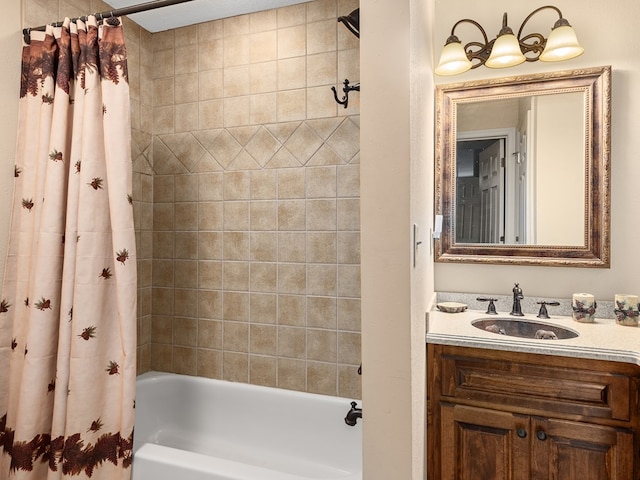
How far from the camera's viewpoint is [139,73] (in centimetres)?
246

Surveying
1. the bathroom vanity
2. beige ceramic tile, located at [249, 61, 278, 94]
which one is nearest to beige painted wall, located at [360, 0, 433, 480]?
the bathroom vanity

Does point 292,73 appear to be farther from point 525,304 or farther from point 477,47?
point 525,304

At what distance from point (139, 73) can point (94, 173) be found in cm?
122

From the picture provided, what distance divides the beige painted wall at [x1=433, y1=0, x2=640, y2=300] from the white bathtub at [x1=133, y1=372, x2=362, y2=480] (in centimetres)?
117

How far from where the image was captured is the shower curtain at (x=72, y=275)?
1.50 m

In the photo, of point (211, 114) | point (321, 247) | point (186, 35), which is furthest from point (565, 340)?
point (186, 35)

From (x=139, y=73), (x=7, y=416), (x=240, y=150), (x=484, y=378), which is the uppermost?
(x=139, y=73)

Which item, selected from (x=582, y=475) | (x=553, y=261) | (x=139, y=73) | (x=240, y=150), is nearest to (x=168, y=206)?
(x=240, y=150)

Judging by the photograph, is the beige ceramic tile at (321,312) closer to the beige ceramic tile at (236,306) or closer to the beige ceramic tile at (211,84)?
the beige ceramic tile at (236,306)

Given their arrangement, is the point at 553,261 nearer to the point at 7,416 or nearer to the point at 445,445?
the point at 445,445

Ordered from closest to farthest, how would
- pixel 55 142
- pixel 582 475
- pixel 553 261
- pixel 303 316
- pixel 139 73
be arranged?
pixel 582 475
pixel 55 142
pixel 553 261
pixel 303 316
pixel 139 73

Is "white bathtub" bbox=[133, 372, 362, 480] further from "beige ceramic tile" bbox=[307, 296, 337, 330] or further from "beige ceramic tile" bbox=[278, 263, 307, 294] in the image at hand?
"beige ceramic tile" bbox=[278, 263, 307, 294]

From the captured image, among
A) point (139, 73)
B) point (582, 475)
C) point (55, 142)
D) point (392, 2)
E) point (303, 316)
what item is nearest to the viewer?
point (392, 2)

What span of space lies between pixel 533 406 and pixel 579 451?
0.20 meters
